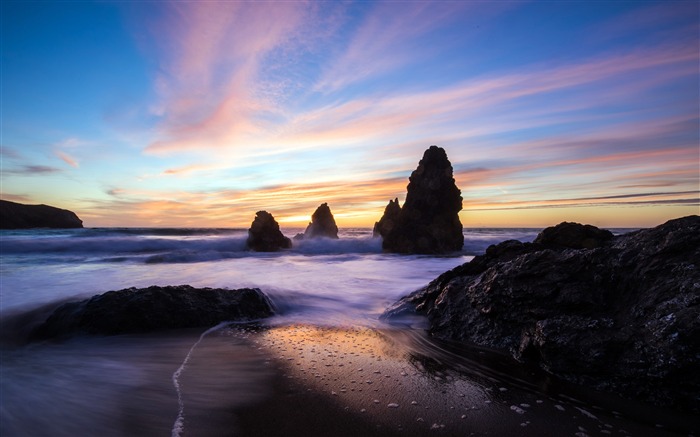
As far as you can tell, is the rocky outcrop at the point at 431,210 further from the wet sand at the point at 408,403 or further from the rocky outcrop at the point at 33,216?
the rocky outcrop at the point at 33,216

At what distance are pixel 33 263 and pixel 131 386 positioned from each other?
23129 mm

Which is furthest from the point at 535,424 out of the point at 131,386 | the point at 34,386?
the point at 34,386

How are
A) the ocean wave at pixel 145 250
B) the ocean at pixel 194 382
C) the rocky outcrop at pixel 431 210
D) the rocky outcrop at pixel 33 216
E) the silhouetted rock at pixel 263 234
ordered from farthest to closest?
the rocky outcrop at pixel 33 216, the silhouetted rock at pixel 263 234, the rocky outcrop at pixel 431 210, the ocean wave at pixel 145 250, the ocean at pixel 194 382

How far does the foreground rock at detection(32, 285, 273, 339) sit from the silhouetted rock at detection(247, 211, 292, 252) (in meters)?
25.3

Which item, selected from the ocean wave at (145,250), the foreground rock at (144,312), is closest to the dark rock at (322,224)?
the ocean wave at (145,250)

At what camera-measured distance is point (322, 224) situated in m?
49.1

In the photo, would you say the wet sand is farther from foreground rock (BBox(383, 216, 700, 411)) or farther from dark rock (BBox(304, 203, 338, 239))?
dark rock (BBox(304, 203, 338, 239))

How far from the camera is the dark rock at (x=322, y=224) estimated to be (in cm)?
4853

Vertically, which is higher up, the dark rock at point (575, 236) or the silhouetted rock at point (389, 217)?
the silhouetted rock at point (389, 217)

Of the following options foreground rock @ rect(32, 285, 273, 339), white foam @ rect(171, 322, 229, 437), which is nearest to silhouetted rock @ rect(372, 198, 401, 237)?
foreground rock @ rect(32, 285, 273, 339)

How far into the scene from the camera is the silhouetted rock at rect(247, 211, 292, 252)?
107ft

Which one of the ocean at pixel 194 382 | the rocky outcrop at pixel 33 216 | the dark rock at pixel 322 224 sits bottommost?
the ocean at pixel 194 382

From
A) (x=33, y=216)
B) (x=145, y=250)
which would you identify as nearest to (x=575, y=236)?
(x=145, y=250)

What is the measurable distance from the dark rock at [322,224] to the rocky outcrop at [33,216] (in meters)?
70.7
